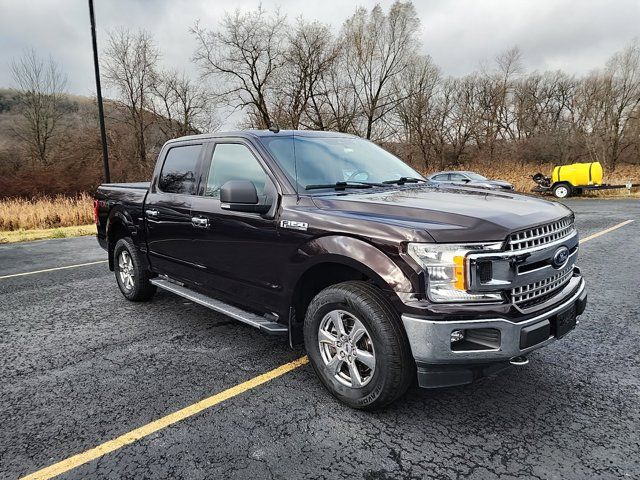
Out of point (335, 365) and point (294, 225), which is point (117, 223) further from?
point (335, 365)

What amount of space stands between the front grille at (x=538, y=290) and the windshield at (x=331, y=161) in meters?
1.61

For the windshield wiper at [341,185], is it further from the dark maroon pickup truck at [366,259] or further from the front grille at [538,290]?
the front grille at [538,290]

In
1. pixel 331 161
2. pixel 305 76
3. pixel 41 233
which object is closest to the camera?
pixel 331 161

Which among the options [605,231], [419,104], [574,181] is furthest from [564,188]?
[419,104]

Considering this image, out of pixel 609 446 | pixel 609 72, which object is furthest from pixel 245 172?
pixel 609 72

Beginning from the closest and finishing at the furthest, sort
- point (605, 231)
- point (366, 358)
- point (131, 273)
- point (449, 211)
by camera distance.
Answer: point (449, 211) → point (366, 358) → point (131, 273) → point (605, 231)

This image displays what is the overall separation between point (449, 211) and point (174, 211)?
282 cm

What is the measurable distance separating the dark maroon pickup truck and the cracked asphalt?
351 mm

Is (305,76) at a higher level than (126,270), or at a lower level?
higher

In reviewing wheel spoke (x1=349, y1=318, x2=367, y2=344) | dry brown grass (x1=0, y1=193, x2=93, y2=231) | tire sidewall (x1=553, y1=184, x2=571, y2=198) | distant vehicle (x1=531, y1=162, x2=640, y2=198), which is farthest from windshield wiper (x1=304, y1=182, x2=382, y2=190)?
tire sidewall (x1=553, y1=184, x2=571, y2=198)

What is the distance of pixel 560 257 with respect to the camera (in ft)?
9.34

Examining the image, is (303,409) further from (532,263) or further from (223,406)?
(532,263)

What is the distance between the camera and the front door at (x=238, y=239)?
3383 millimetres

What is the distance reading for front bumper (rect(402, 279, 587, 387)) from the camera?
94.8 inches
